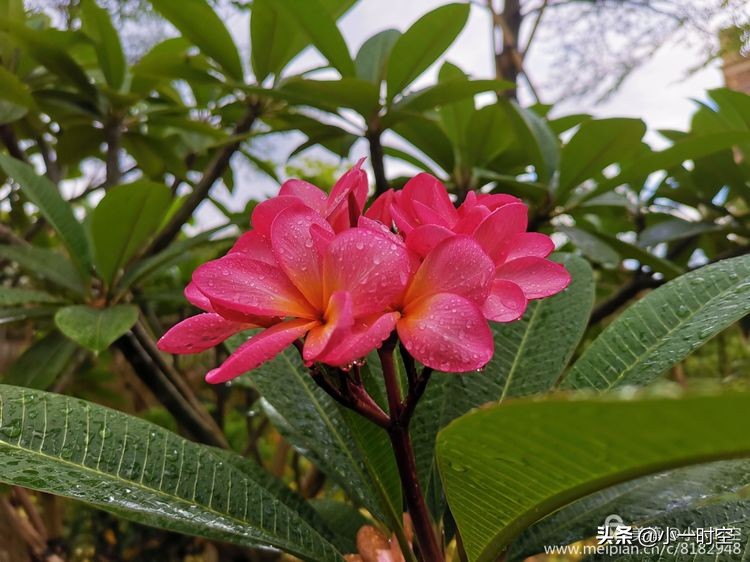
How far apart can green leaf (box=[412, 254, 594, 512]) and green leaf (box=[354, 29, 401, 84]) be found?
49cm

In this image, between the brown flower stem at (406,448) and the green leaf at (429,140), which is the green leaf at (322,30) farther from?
the brown flower stem at (406,448)

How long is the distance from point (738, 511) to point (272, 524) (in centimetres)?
41

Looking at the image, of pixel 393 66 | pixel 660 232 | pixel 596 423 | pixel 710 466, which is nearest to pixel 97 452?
pixel 596 423

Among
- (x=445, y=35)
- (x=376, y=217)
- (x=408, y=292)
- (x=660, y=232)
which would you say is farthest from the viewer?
(x=660, y=232)

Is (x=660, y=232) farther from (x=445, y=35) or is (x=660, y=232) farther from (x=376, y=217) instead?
(x=376, y=217)

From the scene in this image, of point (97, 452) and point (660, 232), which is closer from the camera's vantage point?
point (97, 452)

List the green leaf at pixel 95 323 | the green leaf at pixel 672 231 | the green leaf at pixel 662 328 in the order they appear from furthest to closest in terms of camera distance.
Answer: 1. the green leaf at pixel 672 231
2. the green leaf at pixel 95 323
3. the green leaf at pixel 662 328

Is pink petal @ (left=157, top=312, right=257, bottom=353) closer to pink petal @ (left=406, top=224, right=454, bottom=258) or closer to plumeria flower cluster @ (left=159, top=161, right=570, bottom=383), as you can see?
plumeria flower cluster @ (left=159, top=161, right=570, bottom=383)

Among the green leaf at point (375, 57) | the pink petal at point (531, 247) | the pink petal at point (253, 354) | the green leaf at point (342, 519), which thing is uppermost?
the green leaf at point (375, 57)

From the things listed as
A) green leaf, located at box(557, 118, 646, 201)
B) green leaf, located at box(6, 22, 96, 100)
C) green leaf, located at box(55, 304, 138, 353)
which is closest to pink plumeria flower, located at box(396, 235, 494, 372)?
green leaf, located at box(55, 304, 138, 353)

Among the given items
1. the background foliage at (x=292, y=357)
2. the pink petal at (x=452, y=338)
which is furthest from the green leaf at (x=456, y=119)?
the pink petal at (x=452, y=338)

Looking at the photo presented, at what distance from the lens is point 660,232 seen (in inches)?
41.3

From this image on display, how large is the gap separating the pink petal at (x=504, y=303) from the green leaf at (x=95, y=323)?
465mm

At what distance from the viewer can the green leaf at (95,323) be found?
2.17 feet
